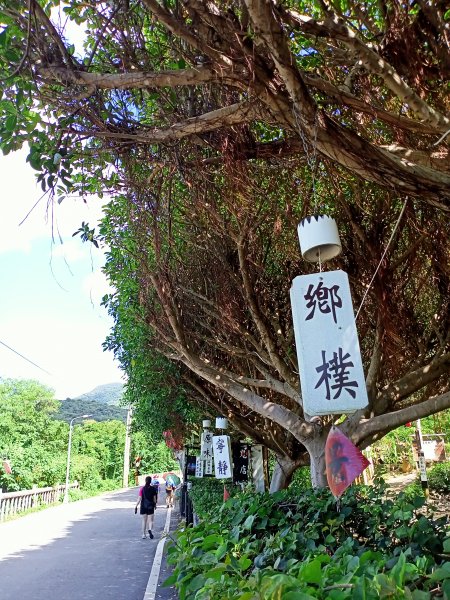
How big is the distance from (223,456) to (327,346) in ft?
22.0

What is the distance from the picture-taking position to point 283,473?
10531mm

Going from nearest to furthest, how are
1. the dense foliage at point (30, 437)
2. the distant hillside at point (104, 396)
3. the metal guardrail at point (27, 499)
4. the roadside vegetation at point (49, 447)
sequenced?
the metal guardrail at point (27, 499), the dense foliage at point (30, 437), the roadside vegetation at point (49, 447), the distant hillside at point (104, 396)

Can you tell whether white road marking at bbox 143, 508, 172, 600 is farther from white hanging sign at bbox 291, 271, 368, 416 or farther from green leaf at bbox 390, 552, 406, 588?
green leaf at bbox 390, 552, 406, 588

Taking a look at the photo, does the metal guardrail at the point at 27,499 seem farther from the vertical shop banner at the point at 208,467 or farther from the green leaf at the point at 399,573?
the green leaf at the point at 399,573

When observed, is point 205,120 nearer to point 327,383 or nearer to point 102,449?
point 327,383

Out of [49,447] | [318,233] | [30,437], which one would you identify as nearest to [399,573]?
[318,233]

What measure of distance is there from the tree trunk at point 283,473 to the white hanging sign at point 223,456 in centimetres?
135

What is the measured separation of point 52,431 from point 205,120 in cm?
2836

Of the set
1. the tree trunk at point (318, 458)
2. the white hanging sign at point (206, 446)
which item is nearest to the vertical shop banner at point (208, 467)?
the white hanging sign at point (206, 446)

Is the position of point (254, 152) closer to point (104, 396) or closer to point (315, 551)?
point (315, 551)

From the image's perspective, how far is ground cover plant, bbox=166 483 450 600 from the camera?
180 centimetres

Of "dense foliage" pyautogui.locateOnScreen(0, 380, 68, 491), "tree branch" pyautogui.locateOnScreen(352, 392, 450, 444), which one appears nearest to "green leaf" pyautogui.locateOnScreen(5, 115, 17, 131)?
"tree branch" pyautogui.locateOnScreen(352, 392, 450, 444)

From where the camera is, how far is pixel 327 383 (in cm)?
359

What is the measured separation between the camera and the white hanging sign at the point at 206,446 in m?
12.2
